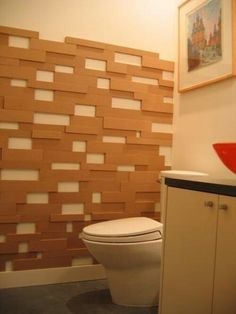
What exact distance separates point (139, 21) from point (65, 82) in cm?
72

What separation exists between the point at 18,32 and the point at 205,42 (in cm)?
117

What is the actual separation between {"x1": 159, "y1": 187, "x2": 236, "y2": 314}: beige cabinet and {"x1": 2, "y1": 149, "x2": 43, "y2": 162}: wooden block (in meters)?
0.94

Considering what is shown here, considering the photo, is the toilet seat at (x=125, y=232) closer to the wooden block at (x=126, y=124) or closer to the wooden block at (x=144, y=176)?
the wooden block at (x=144, y=176)

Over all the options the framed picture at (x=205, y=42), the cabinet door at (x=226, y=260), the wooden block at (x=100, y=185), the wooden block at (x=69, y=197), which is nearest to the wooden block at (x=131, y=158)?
the wooden block at (x=100, y=185)

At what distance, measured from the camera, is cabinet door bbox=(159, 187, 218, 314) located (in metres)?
1.37

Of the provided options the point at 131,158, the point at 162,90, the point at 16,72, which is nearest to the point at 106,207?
the point at 131,158

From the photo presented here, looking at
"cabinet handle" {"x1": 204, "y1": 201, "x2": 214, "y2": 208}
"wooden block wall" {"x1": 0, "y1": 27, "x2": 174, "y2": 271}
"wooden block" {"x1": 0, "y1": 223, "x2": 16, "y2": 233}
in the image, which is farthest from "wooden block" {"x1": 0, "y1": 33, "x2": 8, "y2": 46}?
"cabinet handle" {"x1": 204, "y1": 201, "x2": 214, "y2": 208}

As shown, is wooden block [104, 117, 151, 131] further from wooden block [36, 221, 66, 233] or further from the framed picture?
wooden block [36, 221, 66, 233]

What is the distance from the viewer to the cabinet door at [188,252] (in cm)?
137

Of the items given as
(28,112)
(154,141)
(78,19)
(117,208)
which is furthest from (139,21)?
(117,208)

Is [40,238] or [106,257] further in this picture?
[40,238]

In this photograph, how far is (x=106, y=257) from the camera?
1.82 metres

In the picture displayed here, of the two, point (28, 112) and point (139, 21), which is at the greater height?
point (139, 21)

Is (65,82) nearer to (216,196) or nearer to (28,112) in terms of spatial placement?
(28,112)
